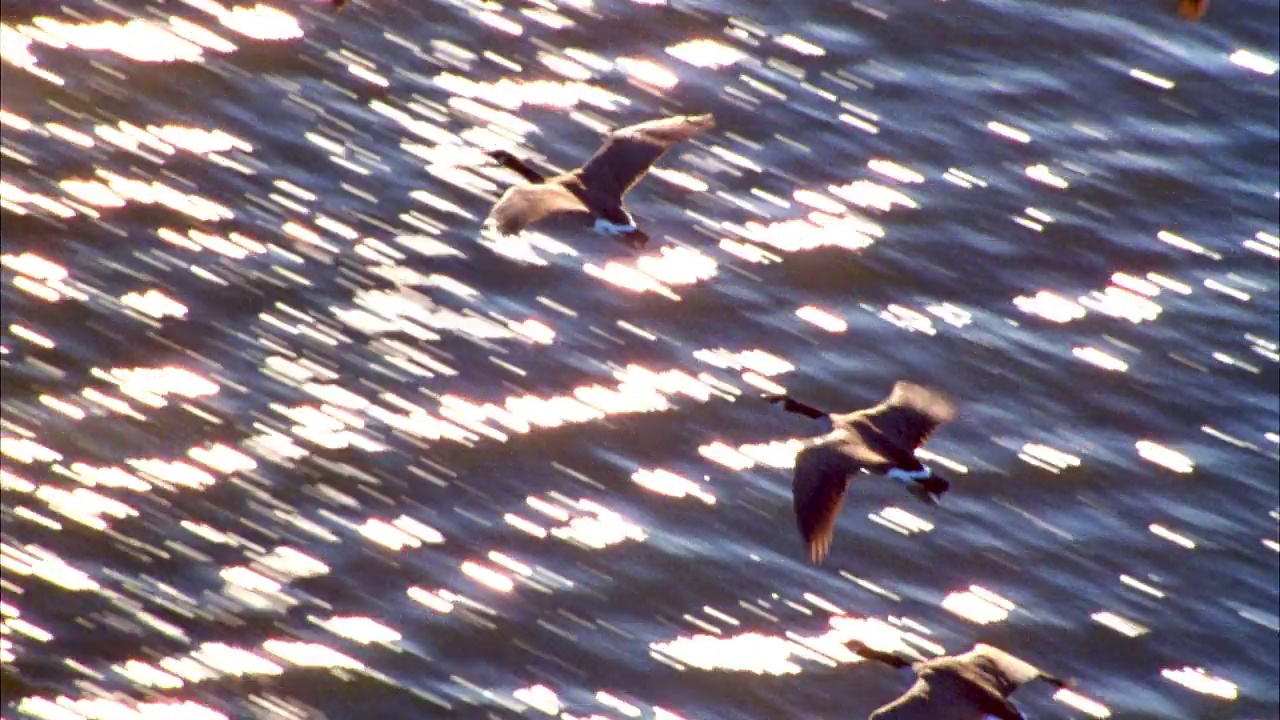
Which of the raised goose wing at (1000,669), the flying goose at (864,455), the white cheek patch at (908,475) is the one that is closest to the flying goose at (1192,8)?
the flying goose at (864,455)

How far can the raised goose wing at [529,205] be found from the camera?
461 inches

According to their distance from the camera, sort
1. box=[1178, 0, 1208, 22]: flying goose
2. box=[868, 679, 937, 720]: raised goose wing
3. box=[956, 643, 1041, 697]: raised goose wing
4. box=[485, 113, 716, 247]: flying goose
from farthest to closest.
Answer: box=[1178, 0, 1208, 22]: flying goose, box=[485, 113, 716, 247]: flying goose, box=[956, 643, 1041, 697]: raised goose wing, box=[868, 679, 937, 720]: raised goose wing

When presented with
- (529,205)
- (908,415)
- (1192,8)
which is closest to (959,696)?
(908,415)

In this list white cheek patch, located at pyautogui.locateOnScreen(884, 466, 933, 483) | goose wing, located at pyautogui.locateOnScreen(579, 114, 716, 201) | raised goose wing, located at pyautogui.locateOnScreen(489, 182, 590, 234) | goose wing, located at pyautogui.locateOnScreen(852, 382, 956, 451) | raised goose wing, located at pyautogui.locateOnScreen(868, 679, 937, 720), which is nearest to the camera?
raised goose wing, located at pyautogui.locateOnScreen(868, 679, 937, 720)

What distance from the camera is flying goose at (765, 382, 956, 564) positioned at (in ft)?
35.9

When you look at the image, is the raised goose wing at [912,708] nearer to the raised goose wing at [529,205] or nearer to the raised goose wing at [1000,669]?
the raised goose wing at [1000,669]

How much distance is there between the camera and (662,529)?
37.9 ft

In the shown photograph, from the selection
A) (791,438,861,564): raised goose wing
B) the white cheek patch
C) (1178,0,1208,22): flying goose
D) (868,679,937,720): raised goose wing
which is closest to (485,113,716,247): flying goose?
(791,438,861,564): raised goose wing

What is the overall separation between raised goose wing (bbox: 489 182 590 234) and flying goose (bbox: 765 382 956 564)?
6.22 ft

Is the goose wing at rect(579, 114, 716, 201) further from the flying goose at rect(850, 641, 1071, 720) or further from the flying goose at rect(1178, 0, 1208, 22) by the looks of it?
the flying goose at rect(1178, 0, 1208, 22)

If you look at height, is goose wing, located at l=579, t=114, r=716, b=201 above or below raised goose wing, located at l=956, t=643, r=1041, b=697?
above

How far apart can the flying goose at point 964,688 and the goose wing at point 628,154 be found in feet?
11.8

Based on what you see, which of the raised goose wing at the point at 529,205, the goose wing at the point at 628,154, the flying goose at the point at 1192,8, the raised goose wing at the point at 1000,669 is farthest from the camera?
the flying goose at the point at 1192,8

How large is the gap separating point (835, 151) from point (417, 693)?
550 cm
